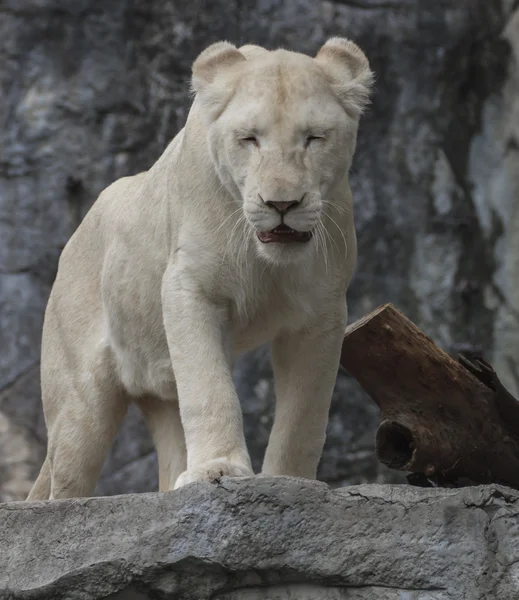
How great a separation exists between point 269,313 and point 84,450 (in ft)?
3.24

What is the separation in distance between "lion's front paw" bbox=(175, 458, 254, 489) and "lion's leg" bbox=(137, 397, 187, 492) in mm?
1166

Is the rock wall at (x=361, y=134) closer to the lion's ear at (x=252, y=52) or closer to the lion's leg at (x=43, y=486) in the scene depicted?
the lion's leg at (x=43, y=486)

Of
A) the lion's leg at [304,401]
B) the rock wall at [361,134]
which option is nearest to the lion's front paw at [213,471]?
the lion's leg at [304,401]

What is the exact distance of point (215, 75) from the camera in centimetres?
384

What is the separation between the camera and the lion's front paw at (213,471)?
3301 mm

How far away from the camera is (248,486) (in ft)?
9.98

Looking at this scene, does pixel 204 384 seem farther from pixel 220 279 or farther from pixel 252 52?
pixel 252 52

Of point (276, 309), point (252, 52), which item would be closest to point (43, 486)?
point (276, 309)

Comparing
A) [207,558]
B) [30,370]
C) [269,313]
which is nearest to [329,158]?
[269,313]

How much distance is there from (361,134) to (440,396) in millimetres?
4270

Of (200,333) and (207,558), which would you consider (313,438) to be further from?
(207,558)

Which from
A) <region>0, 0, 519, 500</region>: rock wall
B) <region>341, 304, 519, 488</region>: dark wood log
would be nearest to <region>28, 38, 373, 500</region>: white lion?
<region>341, 304, 519, 488</region>: dark wood log

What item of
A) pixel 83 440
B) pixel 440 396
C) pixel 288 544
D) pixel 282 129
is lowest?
pixel 83 440

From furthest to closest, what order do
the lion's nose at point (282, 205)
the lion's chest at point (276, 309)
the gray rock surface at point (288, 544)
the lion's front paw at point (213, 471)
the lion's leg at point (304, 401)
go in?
the lion's leg at point (304, 401) < the lion's chest at point (276, 309) < the lion's nose at point (282, 205) < the lion's front paw at point (213, 471) < the gray rock surface at point (288, 544)
